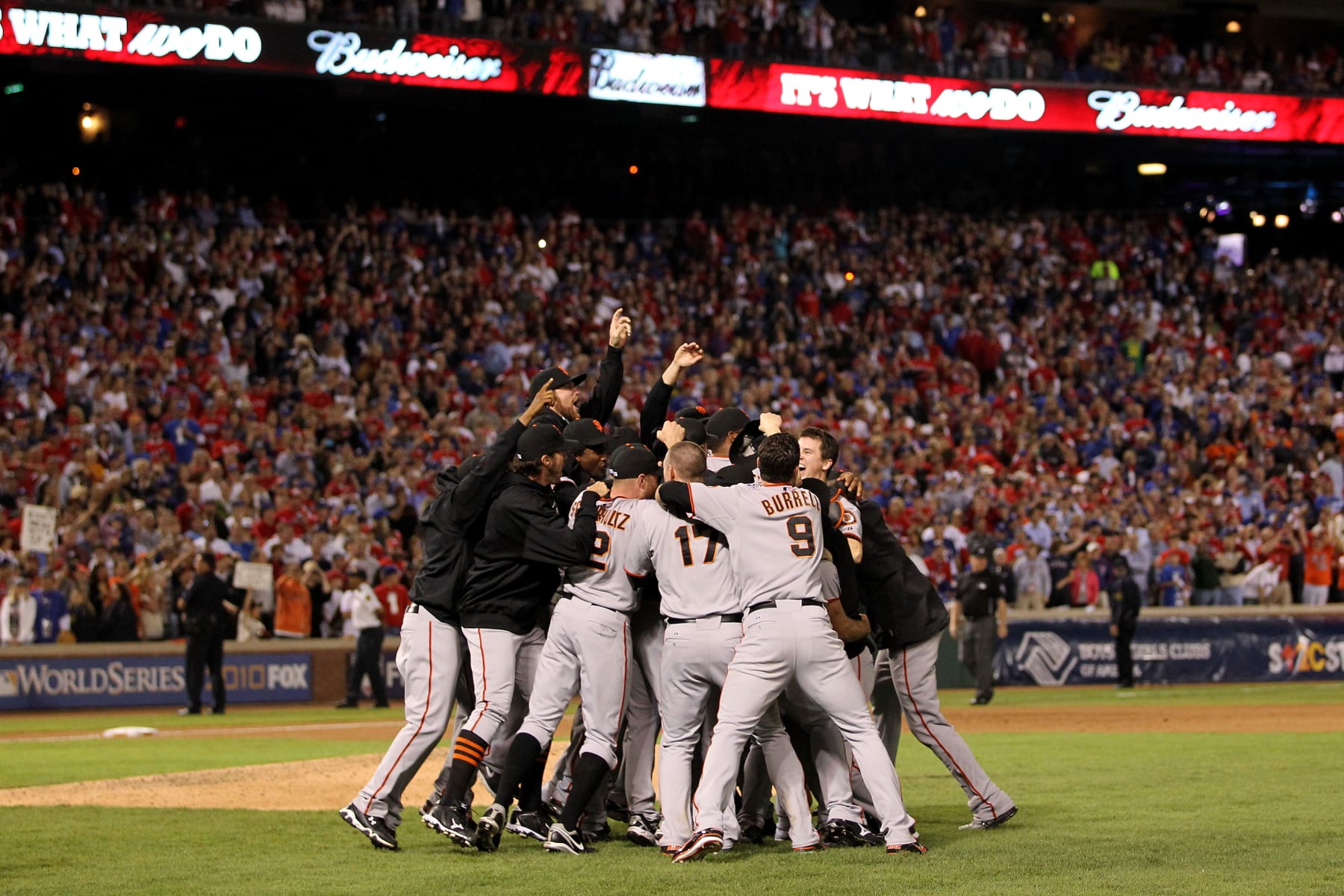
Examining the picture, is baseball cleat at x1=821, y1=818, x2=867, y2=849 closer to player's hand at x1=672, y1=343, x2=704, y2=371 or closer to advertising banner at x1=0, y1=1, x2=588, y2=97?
player's hand at x1=672, y1=343, x2=704, y2=371

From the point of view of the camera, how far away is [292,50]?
2358cm

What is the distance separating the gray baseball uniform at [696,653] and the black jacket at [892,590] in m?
0.87

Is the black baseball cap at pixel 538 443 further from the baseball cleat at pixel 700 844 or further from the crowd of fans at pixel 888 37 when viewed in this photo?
the crowd of fans at pixel 888 37

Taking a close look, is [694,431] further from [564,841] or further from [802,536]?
[564,841]

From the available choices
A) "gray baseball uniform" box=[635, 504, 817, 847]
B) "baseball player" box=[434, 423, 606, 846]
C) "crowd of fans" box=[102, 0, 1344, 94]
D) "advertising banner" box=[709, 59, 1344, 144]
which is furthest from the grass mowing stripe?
"advertising banner" box=[709, 59, 1344, 144]

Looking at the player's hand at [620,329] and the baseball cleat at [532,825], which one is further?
the player's hand at [620,329]

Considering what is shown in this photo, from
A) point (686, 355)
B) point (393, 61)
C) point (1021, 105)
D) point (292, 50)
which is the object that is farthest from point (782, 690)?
point (1021, 105)

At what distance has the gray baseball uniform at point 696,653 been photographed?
7.37m

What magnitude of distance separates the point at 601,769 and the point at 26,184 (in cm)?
2088

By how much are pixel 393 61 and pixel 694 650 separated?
1867cm

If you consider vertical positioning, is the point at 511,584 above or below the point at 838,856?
above

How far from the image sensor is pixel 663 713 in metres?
7.50

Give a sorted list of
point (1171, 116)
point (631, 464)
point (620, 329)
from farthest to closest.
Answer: point (1171, 116)
point (620, 329)
point (631, 464)

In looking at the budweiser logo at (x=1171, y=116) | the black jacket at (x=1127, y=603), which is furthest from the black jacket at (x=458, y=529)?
the budweiser logo at (x=1171, y=116)
